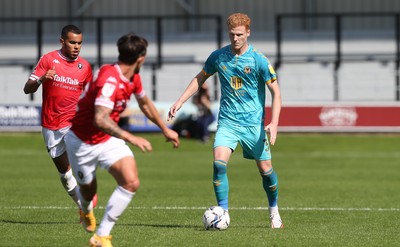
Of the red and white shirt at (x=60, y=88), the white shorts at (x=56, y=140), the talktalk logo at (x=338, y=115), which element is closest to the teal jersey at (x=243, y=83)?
the red and white shirt at (x=60, y=88)

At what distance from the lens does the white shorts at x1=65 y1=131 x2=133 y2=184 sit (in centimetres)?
956

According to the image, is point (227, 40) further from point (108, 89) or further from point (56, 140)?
point (108, 89)

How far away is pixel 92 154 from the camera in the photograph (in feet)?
31.7

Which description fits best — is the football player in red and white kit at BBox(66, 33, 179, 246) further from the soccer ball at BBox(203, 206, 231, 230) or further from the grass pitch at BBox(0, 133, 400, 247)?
the soccer ball at BBox(203, 206, 231, 230)

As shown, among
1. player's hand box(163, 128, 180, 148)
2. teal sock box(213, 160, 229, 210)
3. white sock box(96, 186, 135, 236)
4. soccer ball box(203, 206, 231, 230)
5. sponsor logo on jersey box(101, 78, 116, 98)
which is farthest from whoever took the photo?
teal sock box(213, 160, 229, 210)

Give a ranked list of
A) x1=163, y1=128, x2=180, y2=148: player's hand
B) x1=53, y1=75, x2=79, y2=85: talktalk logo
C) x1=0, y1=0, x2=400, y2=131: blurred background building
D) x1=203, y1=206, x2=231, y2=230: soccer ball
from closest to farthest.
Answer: x1=163, y1=128, x2=180, y2=148: player's hand < x1=203, y1=206, x2=231, y2=230: soccer ball < x1=53, y1=75, x2=79, y2=85: talktalk logo < x1=0, y1=0, x2=400, y2=131: blurred background building

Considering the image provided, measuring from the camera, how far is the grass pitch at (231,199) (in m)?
10.9

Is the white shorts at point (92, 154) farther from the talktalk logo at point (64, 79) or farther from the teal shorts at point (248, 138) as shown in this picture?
the talktalk logo at point (64, 79)

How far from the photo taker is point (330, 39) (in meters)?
41.4

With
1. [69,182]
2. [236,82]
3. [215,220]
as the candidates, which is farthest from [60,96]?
[215,220]

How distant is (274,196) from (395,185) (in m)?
7.67

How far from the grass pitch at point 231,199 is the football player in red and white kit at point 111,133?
0.98m

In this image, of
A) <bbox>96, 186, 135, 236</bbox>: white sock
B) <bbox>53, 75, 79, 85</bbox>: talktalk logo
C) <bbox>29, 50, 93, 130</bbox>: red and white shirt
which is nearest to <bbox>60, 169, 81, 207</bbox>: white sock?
<bbox>29, 50, 93, 130</bbox>: red and white shirt

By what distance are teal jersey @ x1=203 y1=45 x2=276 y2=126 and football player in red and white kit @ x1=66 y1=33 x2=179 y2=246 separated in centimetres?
223
